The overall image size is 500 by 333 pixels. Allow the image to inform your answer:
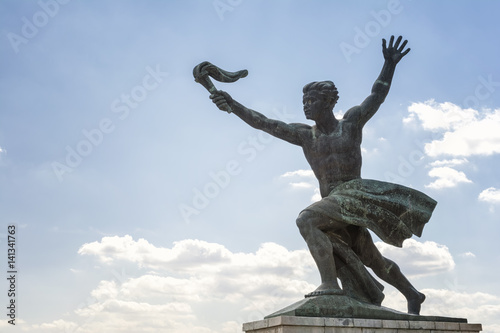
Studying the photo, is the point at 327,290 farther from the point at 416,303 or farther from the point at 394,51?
the point at 394,51

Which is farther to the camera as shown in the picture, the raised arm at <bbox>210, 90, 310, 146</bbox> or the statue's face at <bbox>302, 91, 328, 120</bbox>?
the raised arm at <bbox>210, 90, 310, 146</bbox>

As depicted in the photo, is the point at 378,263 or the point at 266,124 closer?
the point at 378,263

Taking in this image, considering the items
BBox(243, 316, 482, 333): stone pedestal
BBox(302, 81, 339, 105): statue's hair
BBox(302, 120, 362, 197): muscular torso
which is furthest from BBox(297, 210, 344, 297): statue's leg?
BBox(302, 81, 339, 105): statue's hair

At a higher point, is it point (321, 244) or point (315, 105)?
point (315, 105)

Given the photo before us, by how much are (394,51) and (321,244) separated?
3.49 metres

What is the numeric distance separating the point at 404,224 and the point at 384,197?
492 millimetres

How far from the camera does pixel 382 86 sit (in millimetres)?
9336

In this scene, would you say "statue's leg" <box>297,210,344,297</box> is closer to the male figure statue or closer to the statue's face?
the male figure statue

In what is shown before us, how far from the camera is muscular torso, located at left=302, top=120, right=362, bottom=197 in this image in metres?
8.82

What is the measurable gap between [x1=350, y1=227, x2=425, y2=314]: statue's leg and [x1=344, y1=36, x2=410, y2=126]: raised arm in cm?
179

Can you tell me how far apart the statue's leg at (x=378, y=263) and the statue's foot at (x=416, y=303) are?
4cm

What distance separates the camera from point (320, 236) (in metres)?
8.25

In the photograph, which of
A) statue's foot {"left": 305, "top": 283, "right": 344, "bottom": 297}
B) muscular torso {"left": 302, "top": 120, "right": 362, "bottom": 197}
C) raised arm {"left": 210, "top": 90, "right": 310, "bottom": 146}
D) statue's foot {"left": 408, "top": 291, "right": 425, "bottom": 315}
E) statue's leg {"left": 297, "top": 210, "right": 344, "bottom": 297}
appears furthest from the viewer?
raised arm {"left": 210, "top": 90, "right": 310, "bottom": 146}

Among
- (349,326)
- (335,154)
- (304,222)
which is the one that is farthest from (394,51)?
(349,326)
